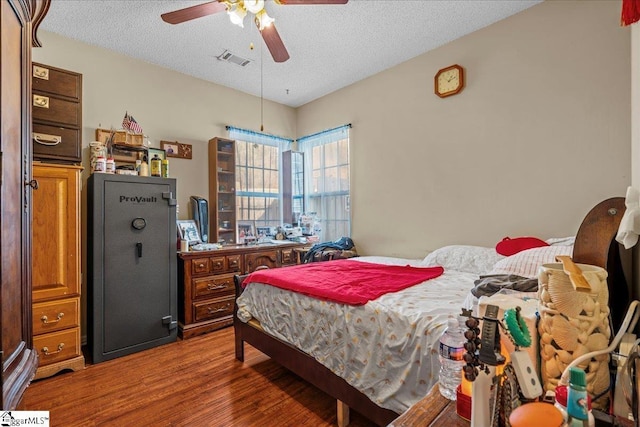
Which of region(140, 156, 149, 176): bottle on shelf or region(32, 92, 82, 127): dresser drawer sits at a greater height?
region(32, 92, 82, 127): dresser drawer

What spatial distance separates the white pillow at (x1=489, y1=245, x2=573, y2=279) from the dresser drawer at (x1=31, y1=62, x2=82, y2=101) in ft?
11.0

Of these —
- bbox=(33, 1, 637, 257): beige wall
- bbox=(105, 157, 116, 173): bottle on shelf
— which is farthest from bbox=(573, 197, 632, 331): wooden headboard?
bbox=(105, 157, 116, 173): bottle on shelf

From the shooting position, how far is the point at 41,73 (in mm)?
2295

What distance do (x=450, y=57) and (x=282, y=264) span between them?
9.68ft

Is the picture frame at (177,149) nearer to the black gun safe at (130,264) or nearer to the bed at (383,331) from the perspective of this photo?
the black gun safe at (130,264)

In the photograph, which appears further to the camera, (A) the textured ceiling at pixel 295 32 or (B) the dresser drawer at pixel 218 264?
(B) the dresser drawer at pixel 218 264

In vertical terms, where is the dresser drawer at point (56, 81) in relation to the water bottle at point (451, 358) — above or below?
above

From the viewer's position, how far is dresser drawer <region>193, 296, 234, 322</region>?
9.78 feet

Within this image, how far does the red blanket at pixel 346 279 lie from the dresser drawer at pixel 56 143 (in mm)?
1767

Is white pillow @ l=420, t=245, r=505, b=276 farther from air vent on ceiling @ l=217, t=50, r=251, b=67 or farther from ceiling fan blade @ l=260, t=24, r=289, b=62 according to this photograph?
air vent on ceiling @ l=217, t=50, r=251, b=67

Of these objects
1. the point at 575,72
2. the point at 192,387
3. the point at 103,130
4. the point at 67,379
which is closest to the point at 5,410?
the point at 192,387

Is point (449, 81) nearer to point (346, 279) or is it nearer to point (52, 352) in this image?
point (346, 279)

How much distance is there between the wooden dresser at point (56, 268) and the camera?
85.4 inches

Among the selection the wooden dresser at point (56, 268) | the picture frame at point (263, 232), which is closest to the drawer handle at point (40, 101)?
the wooden dresser at point (56, 268)
